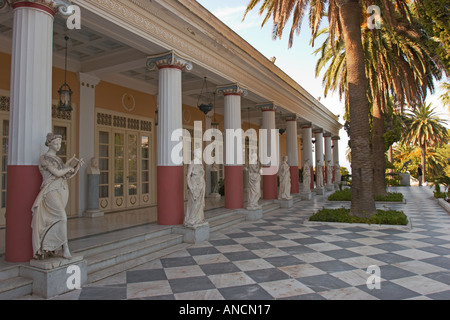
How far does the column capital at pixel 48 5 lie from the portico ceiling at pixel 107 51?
1.88 feet

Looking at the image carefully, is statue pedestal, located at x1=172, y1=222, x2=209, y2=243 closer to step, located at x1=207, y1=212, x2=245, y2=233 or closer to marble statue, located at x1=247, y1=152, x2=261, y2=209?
step, located at x1=207, y1=212, x2=245, y2=233

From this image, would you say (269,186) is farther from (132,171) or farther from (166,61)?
(166,61)

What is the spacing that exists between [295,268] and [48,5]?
560cm

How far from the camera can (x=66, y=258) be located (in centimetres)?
436

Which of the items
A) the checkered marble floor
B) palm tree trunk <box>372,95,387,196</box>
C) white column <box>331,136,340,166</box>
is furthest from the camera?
white column <box>331,136,340,166</box>

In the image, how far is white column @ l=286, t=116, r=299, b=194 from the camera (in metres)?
15.2

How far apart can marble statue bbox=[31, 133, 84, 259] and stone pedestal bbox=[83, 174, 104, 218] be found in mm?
4393

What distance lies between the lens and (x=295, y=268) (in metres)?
5.20

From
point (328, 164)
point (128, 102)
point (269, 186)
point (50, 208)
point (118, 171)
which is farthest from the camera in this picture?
point (328, 164)

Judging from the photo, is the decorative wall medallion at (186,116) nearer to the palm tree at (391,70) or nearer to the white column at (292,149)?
the white column at (292,149)

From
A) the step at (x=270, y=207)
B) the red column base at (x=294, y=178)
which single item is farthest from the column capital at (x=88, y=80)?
the red column base at (x=294, y=178)

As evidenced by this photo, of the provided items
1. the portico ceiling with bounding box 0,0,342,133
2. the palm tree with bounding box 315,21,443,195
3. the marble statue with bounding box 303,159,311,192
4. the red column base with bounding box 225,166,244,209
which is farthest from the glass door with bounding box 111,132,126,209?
the marble statue with bounding box 303,159,311,192

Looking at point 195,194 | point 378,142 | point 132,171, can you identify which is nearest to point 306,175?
point 378,142
